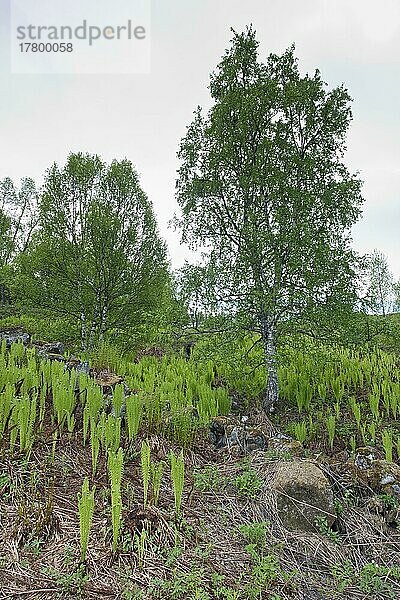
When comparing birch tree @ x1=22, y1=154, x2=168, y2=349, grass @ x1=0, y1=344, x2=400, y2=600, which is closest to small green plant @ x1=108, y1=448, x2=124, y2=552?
grass @ x1=0, y1=344, x2=400, y2=600

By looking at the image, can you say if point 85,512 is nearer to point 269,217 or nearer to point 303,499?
point 303,499

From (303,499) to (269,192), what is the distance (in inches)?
185

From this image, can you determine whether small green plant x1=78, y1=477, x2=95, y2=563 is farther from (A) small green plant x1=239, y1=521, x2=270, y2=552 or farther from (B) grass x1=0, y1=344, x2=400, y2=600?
(A) small green plant x1=239, y1=521, x2=270, y2=552

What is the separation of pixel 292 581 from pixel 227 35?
7318 millimetres

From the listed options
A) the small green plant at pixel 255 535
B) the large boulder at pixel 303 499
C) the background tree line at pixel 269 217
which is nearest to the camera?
the small green plant at pixel 255 535

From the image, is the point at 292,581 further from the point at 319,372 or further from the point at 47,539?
the point at 319,372

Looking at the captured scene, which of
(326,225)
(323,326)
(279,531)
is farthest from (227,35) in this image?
(279,531)

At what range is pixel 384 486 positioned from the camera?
2.97 metres

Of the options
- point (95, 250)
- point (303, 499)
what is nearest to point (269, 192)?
point (95, 250)

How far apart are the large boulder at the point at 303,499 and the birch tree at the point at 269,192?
2.85 meters

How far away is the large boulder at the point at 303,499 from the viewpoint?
2555mm

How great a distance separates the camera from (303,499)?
2.63 m

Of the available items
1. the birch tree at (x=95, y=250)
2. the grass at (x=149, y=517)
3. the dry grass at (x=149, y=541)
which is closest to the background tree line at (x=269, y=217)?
the grass at (x=149, y=517)

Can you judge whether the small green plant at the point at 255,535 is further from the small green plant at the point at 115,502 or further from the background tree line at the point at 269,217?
the background tree line at the point at 269,217
